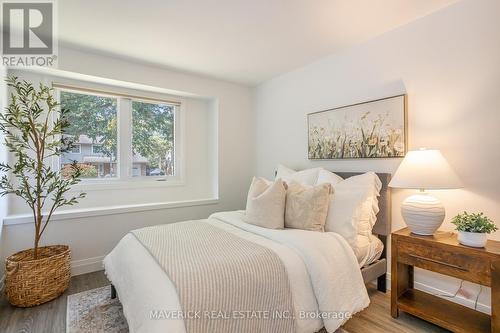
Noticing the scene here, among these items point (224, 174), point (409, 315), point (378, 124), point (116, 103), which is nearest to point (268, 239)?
point (409, 315)

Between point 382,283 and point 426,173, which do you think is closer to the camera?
point 426,173

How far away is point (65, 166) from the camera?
9.75 feet

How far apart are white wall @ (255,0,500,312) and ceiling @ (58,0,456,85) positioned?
0.16m

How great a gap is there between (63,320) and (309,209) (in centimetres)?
210

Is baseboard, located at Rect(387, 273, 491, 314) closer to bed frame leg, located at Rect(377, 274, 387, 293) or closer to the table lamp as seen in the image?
bed frame leg, located at Rect(377, 274, 387, 293)

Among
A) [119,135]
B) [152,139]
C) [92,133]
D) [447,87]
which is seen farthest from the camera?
[152,139]

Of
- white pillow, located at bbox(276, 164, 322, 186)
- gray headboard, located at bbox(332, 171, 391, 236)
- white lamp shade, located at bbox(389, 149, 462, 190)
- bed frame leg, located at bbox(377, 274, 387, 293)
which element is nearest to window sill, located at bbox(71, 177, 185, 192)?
white pillow, located at bbox(276, 164, 322, 186)

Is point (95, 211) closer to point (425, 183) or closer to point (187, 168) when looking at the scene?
point (187, 168)

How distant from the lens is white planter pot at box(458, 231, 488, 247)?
156 centimetres

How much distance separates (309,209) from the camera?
2109mm

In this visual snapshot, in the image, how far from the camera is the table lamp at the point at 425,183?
1.75 metres

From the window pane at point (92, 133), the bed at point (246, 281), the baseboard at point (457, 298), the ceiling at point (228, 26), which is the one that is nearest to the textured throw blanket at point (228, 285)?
the bed at point (246, 281)

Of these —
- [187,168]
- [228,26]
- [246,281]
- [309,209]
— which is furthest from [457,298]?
[187,168]

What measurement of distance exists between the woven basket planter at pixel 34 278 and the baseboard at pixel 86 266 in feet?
1.45
